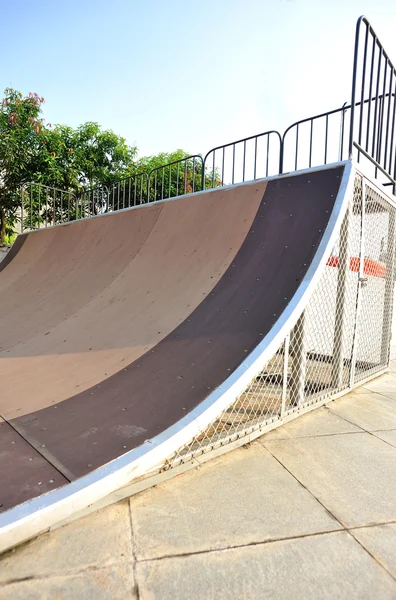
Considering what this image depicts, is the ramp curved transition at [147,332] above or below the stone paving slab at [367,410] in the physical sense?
above

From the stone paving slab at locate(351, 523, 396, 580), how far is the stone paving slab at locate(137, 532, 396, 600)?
0.05 meters

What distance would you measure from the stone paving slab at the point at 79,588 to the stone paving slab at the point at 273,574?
0.07 meters

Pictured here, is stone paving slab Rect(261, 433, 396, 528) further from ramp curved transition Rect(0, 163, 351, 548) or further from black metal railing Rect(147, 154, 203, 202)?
black metal railing Rect(147, 154, 203, 202)

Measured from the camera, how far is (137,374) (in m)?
3.16

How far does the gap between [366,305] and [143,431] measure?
409 cm

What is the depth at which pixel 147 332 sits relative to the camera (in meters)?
3.82

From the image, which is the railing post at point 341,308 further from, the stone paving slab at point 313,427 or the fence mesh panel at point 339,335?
the stone paving slab at point 313,427

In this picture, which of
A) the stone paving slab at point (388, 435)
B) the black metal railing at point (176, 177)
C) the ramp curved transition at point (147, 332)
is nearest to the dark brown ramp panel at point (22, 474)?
the ramp curved transition at point (147, 332)

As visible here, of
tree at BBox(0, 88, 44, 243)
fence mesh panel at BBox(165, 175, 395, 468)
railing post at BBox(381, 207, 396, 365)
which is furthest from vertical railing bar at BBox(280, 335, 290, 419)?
tree at BBox(0, 88, 44, 243)

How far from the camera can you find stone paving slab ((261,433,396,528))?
2.12 m

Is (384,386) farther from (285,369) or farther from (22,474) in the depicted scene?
(22,474)

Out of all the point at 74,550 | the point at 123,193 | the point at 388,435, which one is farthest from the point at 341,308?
the point at 123,193

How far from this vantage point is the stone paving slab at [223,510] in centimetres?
180

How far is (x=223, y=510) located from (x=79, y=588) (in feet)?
2.88
